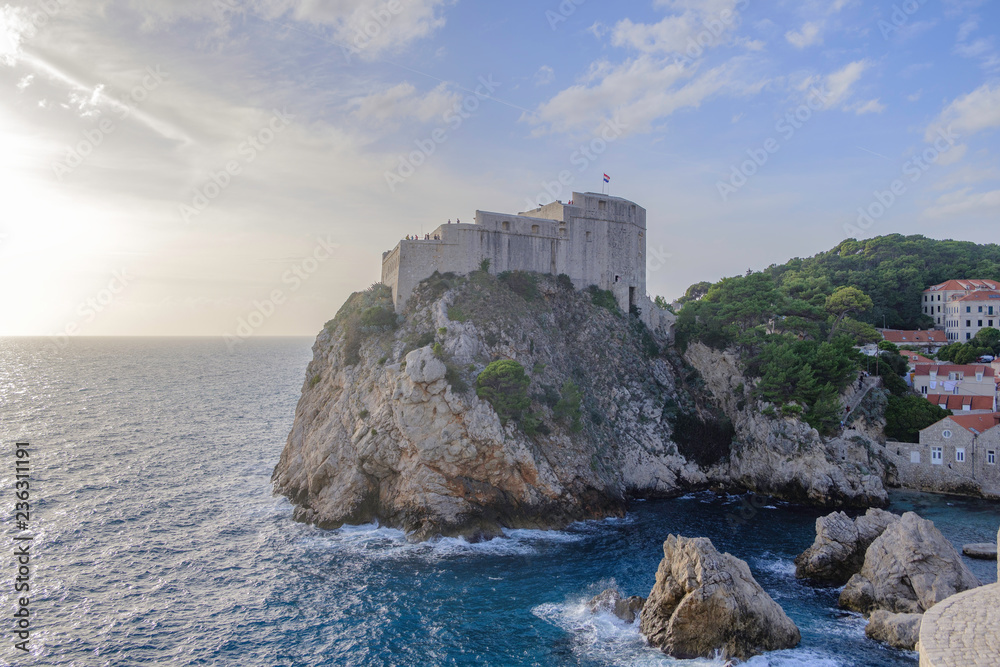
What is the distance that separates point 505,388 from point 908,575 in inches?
828

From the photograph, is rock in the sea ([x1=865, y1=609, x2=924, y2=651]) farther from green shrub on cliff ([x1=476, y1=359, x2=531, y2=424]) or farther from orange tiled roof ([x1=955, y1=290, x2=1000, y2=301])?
orange tiled roof ([x1=955, y1=290, x2=1000, y2=301])

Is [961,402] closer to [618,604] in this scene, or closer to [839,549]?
[839,549]

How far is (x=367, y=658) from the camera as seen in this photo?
797 inches

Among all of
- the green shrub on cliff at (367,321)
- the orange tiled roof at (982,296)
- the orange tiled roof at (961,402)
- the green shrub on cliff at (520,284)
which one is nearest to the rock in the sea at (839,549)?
the orange tiled roof at (961,402)

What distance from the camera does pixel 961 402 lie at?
43.4 metres

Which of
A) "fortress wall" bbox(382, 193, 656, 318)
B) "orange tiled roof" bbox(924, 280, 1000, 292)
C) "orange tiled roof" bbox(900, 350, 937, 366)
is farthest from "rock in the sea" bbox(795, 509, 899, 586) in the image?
"orange tiled roof" bbox(924, 280, 1000, 292)

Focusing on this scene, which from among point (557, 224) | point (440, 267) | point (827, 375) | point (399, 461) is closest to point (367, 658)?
point (399, 461)

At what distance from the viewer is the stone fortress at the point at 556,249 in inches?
1623

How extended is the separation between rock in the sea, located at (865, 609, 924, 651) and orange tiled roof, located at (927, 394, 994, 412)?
29338 mm

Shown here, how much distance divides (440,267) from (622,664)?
28.7m

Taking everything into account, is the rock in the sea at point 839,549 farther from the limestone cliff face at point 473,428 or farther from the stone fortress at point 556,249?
the stone fortress at point 556,249

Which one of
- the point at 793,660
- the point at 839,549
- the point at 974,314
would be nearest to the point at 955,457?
the point at 839,549

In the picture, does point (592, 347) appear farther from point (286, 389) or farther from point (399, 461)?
point (286, 389)

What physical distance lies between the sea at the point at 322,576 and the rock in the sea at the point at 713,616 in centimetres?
58
